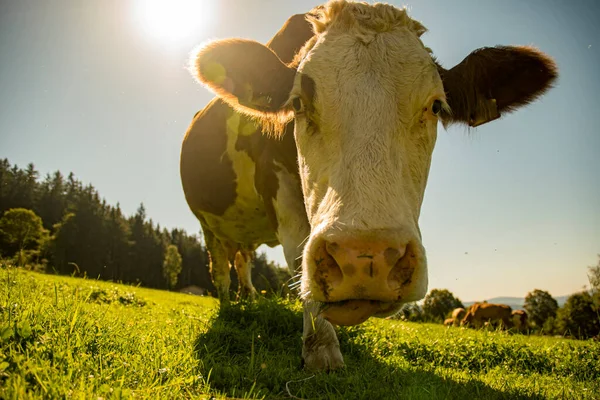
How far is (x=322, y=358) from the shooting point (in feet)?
9.88

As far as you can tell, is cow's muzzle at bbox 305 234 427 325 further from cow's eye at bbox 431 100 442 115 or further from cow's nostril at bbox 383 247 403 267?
cow's eye at bbox 431 100 442 115

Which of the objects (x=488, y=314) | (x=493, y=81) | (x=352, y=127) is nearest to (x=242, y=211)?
(x=493, y=81)

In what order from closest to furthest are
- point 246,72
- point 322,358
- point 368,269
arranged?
point 368,269, point 322,358, point 246,72

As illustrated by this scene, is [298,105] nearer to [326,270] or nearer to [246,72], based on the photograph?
[246,72]

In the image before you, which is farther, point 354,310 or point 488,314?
point 488,314

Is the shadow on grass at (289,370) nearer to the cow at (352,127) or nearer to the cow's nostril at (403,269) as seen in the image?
the cow at (352,127)

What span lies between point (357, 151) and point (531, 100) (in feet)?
7.88

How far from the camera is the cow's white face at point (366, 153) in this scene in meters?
1.95

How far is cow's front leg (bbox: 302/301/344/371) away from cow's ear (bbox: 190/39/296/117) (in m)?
1.81

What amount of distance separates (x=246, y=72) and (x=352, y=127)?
1648mm

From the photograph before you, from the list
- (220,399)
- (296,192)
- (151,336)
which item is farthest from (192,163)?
(220,399)

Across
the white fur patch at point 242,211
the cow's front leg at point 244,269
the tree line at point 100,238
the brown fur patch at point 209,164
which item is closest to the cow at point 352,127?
the white fur patch at point 242,211

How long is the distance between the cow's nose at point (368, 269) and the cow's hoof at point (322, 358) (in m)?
1.14

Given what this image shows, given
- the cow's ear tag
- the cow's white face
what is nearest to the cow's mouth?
the cow's white face
